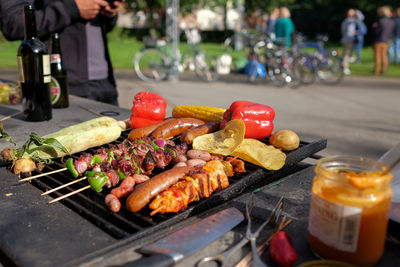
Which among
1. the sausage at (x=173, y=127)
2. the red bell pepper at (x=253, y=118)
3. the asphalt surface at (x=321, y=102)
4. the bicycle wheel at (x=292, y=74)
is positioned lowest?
the asphalt surface at (x=321, y=102)

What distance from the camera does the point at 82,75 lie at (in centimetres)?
413

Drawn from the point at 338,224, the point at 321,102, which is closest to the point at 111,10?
the point at 338,224

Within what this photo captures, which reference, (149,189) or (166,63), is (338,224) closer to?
(149,189)

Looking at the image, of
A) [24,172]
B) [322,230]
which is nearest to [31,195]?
[24,172]

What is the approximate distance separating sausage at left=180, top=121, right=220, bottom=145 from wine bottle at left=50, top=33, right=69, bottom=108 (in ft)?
5.35

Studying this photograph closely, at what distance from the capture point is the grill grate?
1.53 meters

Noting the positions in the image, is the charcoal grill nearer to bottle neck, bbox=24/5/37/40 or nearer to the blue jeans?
bottle neck, bbox=24/5/37/40

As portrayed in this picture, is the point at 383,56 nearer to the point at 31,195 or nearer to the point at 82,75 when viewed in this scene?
the point at 82,75

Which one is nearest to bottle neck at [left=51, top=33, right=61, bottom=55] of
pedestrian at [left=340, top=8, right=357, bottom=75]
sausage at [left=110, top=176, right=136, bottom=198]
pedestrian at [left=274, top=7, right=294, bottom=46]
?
sausage at [left=110, top=176, right=136, bottom=198]

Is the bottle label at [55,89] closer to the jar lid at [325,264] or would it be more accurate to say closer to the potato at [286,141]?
the potato at [286,141]

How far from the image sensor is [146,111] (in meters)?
2.91

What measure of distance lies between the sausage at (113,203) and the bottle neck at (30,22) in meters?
1.79

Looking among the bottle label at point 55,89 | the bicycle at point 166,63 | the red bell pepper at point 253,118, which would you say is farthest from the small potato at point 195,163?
the bicycle at point 166,63

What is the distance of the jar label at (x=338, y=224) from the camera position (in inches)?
47.5
